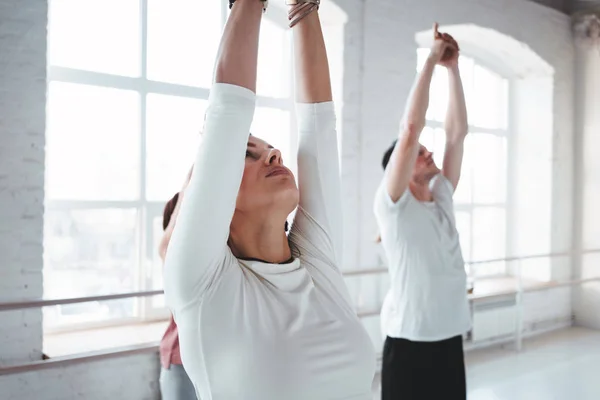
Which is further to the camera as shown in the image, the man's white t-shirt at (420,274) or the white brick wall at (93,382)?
the white brick wall at (93,382)

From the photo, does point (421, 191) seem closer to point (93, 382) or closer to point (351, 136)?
point (351, 136)

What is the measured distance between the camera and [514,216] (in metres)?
6.43

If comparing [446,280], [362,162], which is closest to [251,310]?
[446,280]

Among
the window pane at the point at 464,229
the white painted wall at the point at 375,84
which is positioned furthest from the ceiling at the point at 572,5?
the window pane at the point at 464,229

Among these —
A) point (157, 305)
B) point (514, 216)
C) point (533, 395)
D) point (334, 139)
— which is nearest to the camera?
point (334, 139)

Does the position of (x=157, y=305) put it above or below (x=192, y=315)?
below

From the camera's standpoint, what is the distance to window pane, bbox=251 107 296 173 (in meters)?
4.28

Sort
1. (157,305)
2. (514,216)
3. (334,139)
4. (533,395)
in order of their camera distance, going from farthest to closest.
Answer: (514,216), (533,395), (157,305), (334,139)

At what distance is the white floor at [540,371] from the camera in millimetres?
4043

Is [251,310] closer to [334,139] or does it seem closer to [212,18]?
[334,139]

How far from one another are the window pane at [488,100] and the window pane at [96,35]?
3853mm

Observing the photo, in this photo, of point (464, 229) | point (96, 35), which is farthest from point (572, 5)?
point (96, 35)

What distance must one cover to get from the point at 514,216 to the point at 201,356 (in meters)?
6.08

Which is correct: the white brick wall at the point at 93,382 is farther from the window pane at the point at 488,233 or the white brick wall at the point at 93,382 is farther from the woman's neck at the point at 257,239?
the window pane at the point at 488,233
